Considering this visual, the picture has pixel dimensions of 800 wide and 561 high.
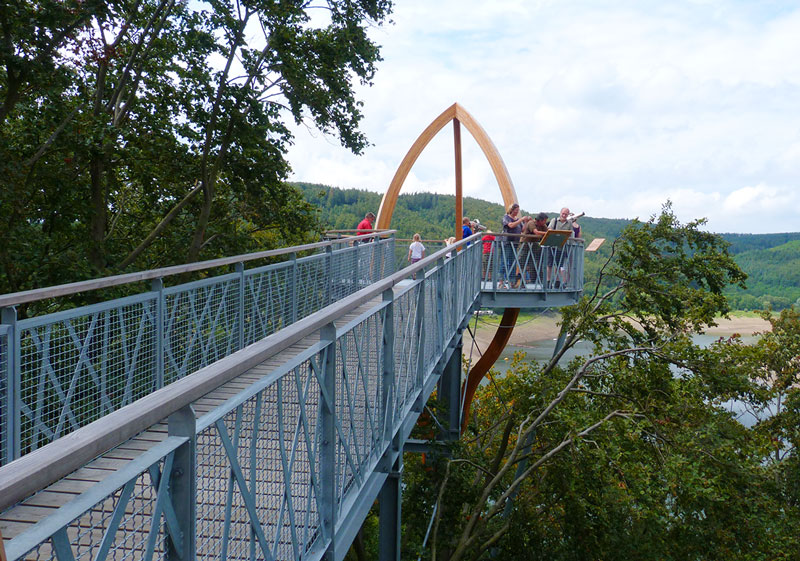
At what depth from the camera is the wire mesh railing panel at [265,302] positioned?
268 inches

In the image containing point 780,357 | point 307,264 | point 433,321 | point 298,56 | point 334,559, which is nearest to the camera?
point 334,559

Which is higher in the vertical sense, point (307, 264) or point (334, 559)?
point (307, 264)

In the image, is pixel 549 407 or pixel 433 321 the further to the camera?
pixel 549 407

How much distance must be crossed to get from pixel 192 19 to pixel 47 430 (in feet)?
32.2

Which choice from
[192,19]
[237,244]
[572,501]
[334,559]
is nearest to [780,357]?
[572,501]

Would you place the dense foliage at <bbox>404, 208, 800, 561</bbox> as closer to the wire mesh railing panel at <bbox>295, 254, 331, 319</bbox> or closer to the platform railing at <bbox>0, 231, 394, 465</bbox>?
the wire mesh railing panel at <bbox>295, 254, 331, 319</bbox>

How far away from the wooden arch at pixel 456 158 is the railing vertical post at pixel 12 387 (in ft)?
46.2

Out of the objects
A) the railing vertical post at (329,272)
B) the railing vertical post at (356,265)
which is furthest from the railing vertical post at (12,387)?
the railing vertical post at (356,265)

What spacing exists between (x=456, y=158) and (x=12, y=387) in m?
16.5

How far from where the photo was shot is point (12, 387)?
12.2 feet

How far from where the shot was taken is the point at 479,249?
1200cm

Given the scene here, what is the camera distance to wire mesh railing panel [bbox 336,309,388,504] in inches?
135

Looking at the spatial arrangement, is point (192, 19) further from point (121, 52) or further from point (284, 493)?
point (284, 493)

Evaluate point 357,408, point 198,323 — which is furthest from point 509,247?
point 357,408
